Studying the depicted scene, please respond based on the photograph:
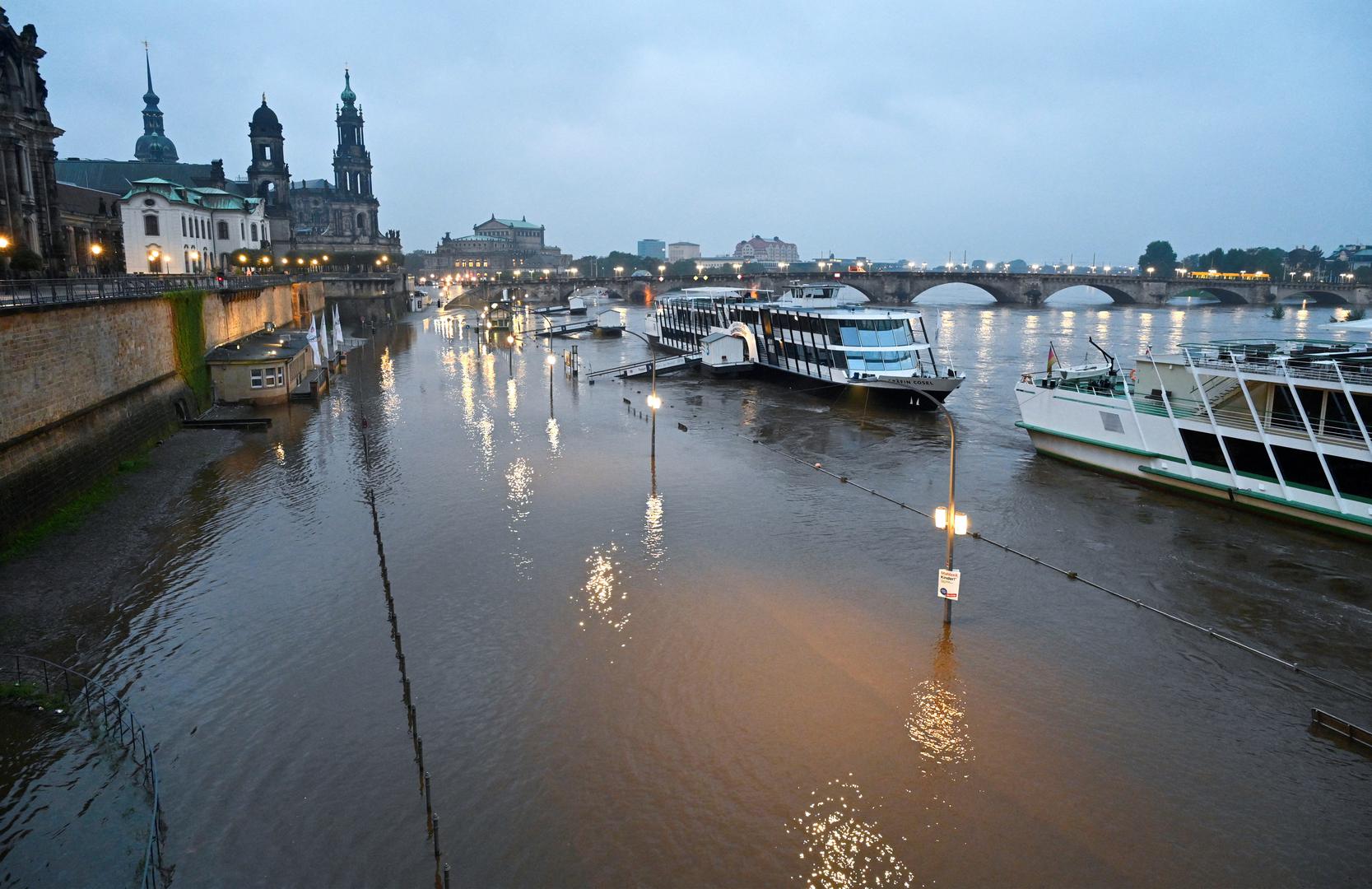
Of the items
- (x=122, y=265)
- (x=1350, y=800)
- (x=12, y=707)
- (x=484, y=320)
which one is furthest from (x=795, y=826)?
(x=484, y=320)

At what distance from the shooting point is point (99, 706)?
704 inches

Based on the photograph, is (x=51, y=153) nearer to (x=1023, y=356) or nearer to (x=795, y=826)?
(x=795, y=826)

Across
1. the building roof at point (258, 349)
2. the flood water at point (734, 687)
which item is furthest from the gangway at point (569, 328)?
the flood water at point (734, 687)

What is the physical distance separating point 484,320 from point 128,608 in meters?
120

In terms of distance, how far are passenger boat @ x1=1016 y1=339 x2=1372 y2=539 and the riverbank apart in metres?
39.1

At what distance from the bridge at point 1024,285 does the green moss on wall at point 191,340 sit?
130925mm

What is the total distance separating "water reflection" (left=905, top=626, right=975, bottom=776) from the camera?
55.0 feet

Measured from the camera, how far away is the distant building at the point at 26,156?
6138cm

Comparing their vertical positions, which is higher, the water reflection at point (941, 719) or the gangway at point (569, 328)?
the gangway at point (569, 328)

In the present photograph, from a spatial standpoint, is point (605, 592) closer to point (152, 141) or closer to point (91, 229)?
point (91, 229)

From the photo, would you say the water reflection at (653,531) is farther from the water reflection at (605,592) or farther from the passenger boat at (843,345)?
the passenger boat at (843,345)

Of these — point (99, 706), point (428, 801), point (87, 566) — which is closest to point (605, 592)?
point (428, 801)

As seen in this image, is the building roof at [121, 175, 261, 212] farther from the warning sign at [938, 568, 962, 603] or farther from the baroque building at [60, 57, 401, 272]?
the warning sign at [938, 568, 962, 603]

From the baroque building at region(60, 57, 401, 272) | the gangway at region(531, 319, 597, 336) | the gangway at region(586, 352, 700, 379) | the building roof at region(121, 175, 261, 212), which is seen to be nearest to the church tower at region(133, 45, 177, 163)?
the baroque building at region(60, 57, 401, 272)
